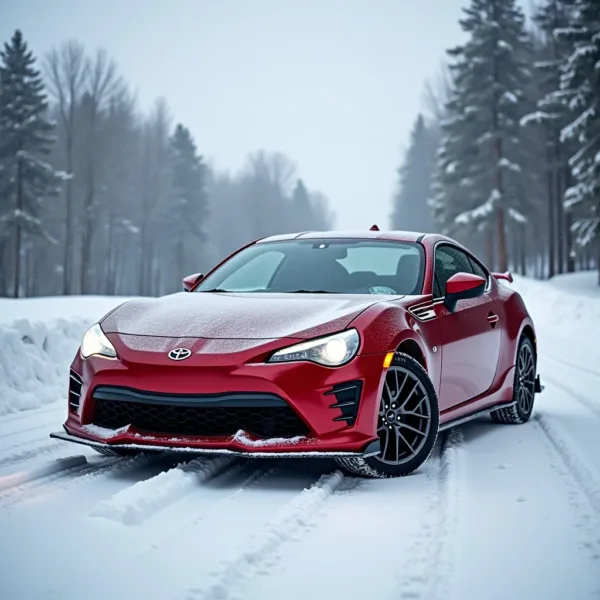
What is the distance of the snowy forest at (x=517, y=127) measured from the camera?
1249 inches

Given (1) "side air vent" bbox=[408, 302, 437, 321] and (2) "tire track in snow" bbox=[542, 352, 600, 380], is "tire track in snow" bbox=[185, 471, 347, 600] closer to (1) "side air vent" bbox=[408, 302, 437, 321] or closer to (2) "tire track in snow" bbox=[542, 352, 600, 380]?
(1) "side air vent" bbox=[408, 302, 437, 321]

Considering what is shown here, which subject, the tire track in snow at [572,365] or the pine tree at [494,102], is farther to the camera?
the pine tree at [494,102]

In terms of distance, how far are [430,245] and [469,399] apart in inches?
42.6

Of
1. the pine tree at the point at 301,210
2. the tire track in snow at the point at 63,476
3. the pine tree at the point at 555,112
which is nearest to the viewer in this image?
the tire track in snow at the point at 63,476

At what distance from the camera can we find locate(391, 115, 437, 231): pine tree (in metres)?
86.8

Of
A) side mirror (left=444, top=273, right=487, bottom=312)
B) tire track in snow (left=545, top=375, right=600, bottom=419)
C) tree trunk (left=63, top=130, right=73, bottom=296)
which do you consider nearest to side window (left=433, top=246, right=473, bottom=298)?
side mirror (left=444, top=273, right=487, bottom=312)

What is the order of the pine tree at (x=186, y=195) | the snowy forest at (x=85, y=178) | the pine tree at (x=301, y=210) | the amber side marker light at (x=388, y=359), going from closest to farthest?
1. the amber side marker light at (x=388, y=359)
2. the snowy forest at (x=85, y=178)
3. the pine tree at (x=186, y=195)
4. the pine tree at (x=301, y=210)

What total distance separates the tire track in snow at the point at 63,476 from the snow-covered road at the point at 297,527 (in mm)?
13

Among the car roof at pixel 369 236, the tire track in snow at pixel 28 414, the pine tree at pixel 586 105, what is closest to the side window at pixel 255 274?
the car roof at pixel 369 236

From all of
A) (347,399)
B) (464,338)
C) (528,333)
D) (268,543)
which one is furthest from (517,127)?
(268,543)

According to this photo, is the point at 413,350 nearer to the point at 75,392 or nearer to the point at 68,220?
the point at 75,392

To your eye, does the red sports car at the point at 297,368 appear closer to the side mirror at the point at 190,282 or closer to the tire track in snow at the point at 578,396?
the side mirror at the point at 190,282

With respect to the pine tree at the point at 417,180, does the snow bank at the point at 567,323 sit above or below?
below

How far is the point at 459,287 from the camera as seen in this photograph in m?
5.56
